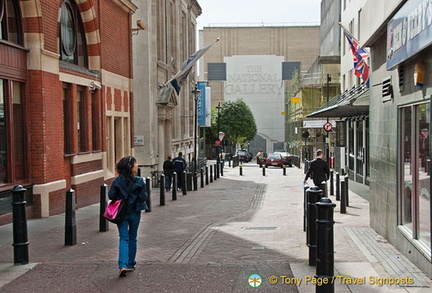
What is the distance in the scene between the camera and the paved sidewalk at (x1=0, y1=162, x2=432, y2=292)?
656 centimetres

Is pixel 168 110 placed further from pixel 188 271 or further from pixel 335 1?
pixel 188 271

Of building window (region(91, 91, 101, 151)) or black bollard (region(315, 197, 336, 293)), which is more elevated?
building window (region(91, 91, 101, 151))

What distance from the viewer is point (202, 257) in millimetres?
8164

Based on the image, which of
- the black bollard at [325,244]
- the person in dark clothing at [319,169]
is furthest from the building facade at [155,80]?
the black bollard at [325,244]

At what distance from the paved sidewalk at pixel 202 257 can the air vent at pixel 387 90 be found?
2399mm

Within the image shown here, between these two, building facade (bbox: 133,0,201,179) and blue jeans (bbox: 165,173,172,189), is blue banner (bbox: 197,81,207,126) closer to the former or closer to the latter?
building facade (bbox: 133,0,201,179)

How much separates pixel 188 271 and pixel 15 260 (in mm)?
2417

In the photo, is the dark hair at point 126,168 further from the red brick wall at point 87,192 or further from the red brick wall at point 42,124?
the red brick wall at point 87,192

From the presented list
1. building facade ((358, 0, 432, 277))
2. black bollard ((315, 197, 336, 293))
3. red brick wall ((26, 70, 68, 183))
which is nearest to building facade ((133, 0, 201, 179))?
red brick wall ((26, 70, 68, 183))

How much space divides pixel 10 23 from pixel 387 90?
8.22 metres

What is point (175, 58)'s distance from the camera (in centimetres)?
3809

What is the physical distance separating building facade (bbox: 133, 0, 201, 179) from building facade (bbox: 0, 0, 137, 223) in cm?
936

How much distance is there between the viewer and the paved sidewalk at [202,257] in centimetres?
656

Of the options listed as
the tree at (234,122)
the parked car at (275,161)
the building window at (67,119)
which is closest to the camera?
the building window at (67,119)
